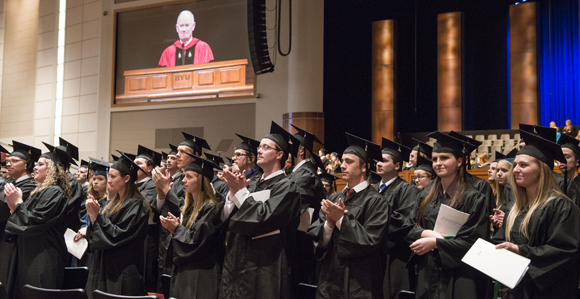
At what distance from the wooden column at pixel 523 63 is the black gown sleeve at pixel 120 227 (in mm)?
12549

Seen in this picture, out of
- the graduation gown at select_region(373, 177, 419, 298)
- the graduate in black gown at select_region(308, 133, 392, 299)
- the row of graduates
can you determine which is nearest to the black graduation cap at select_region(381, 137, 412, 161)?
the graduation gown at select_region(373, 177, 419, 298)

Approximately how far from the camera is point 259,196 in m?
3.93

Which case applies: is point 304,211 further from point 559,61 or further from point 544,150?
point 559,61

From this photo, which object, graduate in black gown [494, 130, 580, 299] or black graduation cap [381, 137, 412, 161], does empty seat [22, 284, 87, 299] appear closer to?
graduate in black gown [494, 130, 580, 299]

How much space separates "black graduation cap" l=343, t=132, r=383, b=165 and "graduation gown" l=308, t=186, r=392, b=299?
0.35m

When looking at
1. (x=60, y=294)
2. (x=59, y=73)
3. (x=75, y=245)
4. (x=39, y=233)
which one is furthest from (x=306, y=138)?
(x=59, y=73)

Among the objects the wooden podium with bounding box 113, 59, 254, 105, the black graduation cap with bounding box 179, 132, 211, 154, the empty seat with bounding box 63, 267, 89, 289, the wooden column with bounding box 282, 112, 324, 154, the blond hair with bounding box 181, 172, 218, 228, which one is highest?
the wooden podium with bounding box 113, 59, 254, 105

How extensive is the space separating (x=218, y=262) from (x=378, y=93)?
11.5m

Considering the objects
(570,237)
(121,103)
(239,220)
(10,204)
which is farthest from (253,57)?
(570,237)

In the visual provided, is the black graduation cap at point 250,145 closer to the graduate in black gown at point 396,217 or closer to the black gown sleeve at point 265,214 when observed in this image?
the graduate in black gown at point 396,217

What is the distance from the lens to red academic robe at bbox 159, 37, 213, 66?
46.2 feet

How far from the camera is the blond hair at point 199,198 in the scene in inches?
169

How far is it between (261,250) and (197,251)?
0.59 metres

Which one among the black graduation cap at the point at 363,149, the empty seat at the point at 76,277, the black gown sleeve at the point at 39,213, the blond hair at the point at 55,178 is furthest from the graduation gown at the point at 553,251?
the blond hair at the point at 55,178
